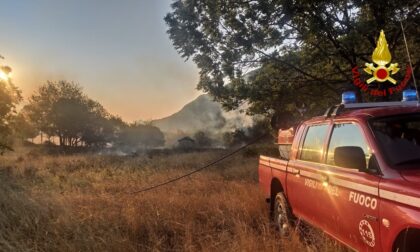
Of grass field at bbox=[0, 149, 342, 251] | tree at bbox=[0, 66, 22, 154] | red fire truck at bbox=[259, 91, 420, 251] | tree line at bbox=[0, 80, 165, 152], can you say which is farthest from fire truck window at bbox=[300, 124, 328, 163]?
tree line at bbox=[0, 80, 165, 152]

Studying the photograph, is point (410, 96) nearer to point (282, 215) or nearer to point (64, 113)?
point (282, 215)

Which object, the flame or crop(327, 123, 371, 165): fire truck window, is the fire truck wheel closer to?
crop(327, 123, 371, 165): fire truck window

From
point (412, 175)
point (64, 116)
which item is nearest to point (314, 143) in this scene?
point (412, 175)

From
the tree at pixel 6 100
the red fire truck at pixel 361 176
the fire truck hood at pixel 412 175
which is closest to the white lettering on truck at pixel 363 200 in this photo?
the red fire truck at pixel 361 176

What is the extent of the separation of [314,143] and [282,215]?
1482mm

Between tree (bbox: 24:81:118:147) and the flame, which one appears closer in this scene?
the flame

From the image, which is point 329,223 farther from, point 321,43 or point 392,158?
point 321,43

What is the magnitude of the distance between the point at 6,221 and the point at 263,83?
1046cm

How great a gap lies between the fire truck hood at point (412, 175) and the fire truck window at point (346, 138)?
57 cm

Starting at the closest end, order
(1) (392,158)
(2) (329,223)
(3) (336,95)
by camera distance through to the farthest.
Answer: (1) (392,158) → (2) (329,223) → (3) (336,95)

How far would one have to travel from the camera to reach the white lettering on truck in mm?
3949

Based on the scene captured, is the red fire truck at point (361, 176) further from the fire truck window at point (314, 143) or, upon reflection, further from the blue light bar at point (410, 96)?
the blue light bar at point (410, 96)

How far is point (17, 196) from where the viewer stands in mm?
8273

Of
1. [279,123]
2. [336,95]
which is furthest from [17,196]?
[336,95]
